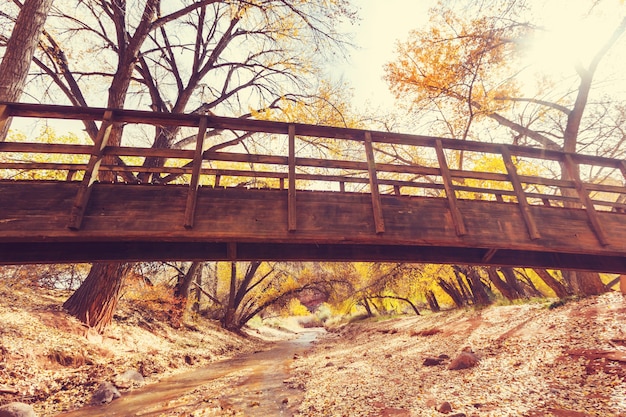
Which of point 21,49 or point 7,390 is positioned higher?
point 21,49

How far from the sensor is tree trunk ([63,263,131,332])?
8.74m

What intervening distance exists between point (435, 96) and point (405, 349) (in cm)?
1025

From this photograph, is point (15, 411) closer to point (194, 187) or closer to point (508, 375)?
point (194, 187)

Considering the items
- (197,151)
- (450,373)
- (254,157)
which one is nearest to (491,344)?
(450,373)

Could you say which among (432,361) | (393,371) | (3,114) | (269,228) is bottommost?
(393,371)

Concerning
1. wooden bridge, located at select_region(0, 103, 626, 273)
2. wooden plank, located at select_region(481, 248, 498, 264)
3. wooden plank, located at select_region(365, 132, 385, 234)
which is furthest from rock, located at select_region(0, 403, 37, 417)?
wooden plank, located at select_region(481, 248, 498, 264)

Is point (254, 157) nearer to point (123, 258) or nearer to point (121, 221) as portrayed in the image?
point (121, 221)

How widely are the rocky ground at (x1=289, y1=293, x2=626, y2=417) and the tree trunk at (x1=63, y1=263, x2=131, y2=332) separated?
6068 millimetres

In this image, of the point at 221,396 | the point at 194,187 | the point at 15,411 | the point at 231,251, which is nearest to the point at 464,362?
the point at 221,396

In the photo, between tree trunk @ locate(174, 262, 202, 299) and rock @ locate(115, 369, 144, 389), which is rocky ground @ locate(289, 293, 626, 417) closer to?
rock @ locate(115, 369, 144, 389)

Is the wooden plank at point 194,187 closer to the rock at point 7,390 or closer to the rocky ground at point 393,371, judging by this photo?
the rocky ground at point 393,371

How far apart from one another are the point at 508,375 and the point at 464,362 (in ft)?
3.72

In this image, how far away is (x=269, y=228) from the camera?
464 cm

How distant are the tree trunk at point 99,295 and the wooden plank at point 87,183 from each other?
5242 millimetres
